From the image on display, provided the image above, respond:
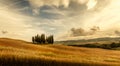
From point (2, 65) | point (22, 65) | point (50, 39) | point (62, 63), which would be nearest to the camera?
point (2, 65)

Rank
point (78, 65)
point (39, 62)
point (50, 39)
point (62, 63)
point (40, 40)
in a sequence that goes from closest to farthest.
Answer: point (39, 62) → point (62, 63) → point (78, 65) → point (40, 40) → point (50, 39)

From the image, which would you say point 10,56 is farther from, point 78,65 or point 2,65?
point 78,65

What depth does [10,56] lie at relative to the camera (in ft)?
68.8

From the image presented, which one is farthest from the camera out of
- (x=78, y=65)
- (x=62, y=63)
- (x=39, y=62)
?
(x=78, y=65)

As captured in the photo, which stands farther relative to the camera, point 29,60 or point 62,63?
point 62,63

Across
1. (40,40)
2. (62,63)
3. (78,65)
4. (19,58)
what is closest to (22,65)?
(19,58)

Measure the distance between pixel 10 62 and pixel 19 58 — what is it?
1.20 metres

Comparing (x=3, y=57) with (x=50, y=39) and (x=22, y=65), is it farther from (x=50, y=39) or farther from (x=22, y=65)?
(x=50, y=39)

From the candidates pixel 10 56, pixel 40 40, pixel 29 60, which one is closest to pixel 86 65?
pixel 29 60

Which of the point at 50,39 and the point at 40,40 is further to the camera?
the point at 50,39

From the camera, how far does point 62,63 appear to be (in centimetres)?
2481

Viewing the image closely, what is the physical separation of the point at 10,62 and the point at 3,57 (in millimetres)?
638

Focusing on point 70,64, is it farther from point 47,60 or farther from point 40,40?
point 40,40

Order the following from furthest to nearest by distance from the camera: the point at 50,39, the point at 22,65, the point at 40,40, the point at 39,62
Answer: the point at 50,39 → the point at 40,40 → the point at 39,62 → the point at 22,65
